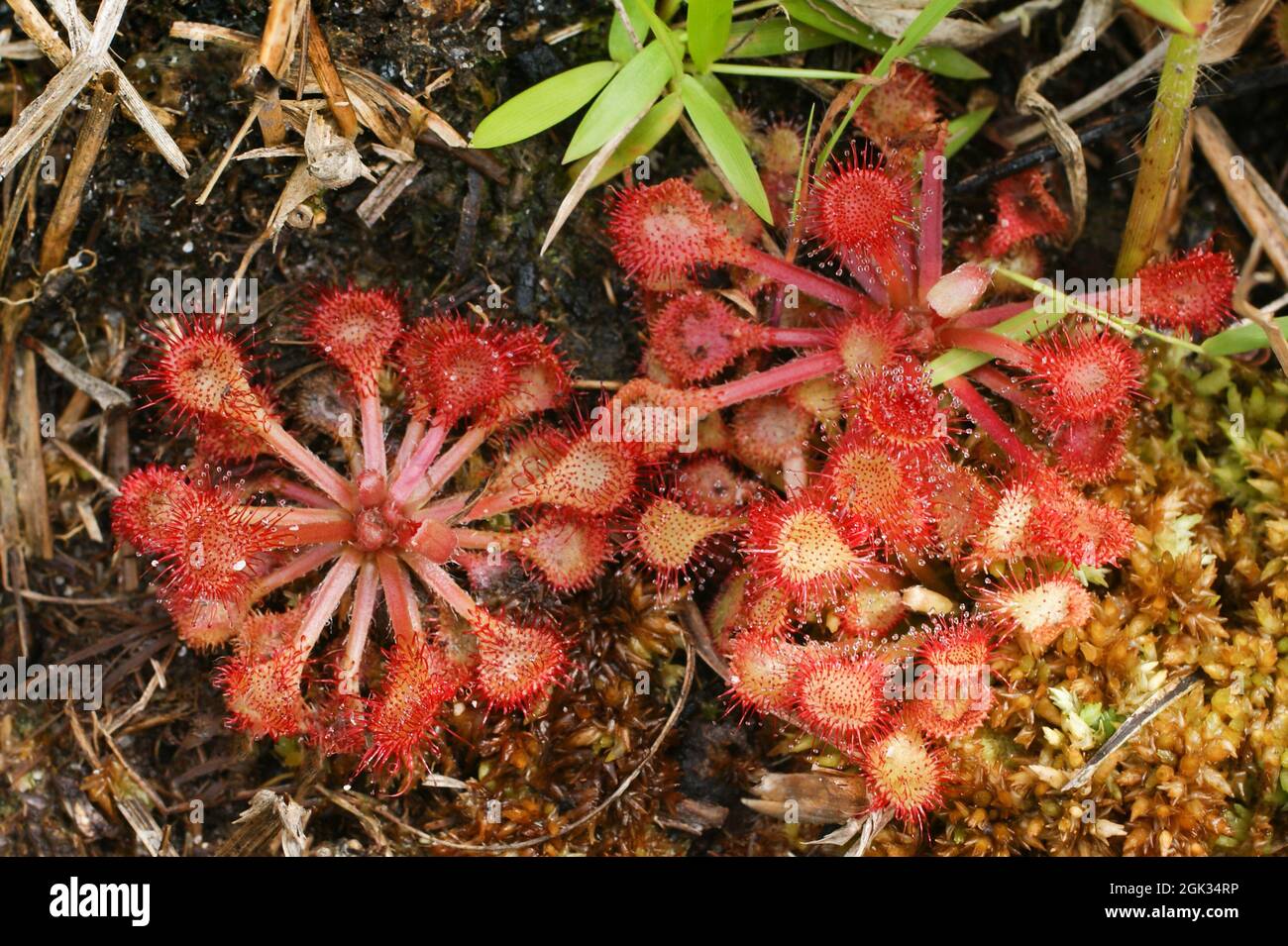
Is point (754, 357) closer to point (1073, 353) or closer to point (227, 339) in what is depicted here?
point (1073, 353)

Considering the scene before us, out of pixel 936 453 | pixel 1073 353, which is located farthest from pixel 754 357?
pixel 1073 353

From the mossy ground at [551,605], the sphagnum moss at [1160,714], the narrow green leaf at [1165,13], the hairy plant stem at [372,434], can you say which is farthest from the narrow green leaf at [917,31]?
the hairy plant stem at [372,434]

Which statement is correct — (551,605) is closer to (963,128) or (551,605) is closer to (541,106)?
(541,106)

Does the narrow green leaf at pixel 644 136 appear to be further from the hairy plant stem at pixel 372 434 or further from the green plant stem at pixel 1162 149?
the green plant stem at pixel 1162 149

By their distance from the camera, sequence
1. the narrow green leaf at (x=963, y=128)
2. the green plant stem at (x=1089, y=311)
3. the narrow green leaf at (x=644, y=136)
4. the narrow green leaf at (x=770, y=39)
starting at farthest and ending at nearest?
the narrow green leaf at (x=963, y=128), the narrow green leaf at (x=770, y=39), the narrow green leaf at (x=644, y=136), the green plant stem at (x=1089, y=311)

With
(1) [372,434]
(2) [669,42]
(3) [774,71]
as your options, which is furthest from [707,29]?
(1) [372,434]
